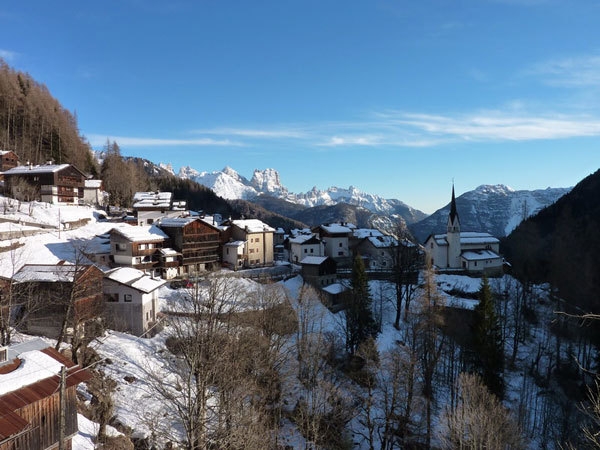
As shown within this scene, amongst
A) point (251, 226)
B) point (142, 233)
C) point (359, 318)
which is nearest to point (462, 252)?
point (359, 318)

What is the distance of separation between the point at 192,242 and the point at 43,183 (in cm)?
2781

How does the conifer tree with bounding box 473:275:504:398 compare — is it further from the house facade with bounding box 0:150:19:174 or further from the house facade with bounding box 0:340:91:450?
the house facade with bounding box 0:150:19:174

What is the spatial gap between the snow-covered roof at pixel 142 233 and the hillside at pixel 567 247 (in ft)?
152

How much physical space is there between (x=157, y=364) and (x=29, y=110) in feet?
254

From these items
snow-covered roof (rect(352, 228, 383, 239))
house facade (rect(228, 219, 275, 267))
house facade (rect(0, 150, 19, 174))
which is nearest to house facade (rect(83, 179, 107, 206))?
house facade (rect(0, 150, 19, 174))

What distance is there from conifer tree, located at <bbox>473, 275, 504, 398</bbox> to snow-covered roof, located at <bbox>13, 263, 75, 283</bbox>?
31626 millimetres

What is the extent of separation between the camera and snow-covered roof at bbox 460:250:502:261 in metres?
55.1

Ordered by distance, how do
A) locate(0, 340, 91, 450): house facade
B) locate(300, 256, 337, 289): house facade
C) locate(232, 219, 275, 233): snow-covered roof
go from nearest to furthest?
locate(0, 340, 91, 450): house facade
locate(300, 256, 337, 289): house facade
locate(232, 219, 275, 233): snow-covered roof

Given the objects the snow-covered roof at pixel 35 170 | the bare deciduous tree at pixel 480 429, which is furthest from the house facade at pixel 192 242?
the bare deciduous tree at pixel 480 429

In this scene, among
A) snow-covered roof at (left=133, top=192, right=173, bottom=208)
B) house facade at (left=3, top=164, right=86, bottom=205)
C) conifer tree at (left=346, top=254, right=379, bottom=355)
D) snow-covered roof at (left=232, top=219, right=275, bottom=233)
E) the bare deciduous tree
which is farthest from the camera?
snow-covered roof at (left=133, top=192, right=173, bottom=208)

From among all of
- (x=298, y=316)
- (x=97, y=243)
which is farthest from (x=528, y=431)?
(x=97, y=243)

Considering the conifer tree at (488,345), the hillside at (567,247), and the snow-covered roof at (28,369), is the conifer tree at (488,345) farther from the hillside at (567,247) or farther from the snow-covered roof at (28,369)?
the snow-covered roof at (28,369)

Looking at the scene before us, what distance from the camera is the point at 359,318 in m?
36.3

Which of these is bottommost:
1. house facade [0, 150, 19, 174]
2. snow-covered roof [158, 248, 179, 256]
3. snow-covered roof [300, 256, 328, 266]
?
snow-covered roof [300, 256, 328, 266]
